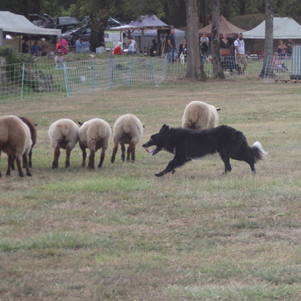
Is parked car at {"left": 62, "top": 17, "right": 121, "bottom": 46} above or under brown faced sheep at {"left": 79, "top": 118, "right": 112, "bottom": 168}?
above

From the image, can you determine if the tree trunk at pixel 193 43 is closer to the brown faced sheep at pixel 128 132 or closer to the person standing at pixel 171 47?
the person standing at pixel 171 47

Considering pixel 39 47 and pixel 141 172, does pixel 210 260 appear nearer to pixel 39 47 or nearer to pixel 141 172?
pixel 141 172

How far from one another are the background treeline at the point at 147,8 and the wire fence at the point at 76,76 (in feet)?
53.0

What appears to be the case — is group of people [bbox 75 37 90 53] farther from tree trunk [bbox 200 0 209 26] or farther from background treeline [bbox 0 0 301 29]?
tree trunk [bbox 200 0 209 26]

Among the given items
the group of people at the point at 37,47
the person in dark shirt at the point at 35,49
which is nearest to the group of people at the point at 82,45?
the group of people at the point at 37,47

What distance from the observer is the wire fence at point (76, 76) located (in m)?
28.0

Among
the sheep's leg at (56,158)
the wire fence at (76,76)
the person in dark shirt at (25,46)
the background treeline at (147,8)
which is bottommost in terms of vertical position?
the sheep's leg at (56,158)

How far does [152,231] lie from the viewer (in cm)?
863

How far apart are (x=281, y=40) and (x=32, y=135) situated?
51219 mm

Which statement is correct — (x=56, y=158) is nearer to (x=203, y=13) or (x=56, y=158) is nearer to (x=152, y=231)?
(x=152, y=231)

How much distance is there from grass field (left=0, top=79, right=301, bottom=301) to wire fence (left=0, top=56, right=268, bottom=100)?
12.1 metres

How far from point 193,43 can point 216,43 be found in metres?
2.06

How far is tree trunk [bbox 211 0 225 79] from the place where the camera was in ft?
129

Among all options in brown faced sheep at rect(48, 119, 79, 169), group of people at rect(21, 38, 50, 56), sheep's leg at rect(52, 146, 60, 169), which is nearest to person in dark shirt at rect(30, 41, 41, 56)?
group of people at rect(21, 38, 50, 56)
